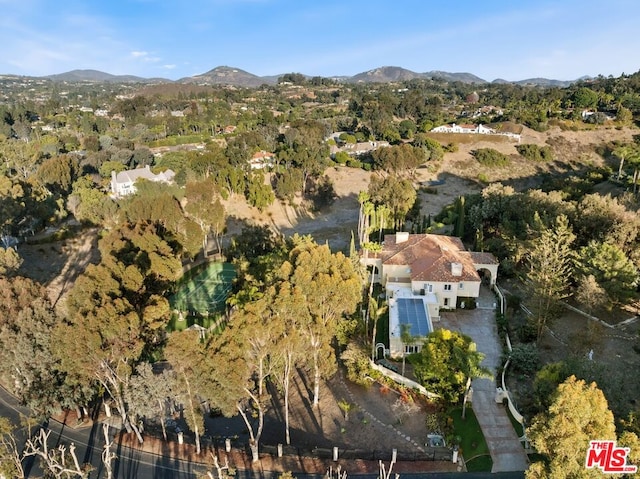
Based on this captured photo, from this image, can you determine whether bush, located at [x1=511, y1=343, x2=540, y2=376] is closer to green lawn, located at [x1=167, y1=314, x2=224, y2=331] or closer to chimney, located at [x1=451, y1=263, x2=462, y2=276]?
chimney, located at [x1=451, y1=263, x2=462, y2=276]

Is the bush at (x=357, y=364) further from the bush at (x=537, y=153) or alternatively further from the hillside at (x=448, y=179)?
the bush at (x=537, y=153)

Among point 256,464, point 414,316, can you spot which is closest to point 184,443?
point 256,464

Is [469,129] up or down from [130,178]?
up

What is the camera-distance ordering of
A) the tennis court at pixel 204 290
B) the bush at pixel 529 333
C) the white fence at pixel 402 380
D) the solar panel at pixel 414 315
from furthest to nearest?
the tennis court at pixel 204 290
the bush at pixel 529 333
the solar panel at pixel 414 315
the white fence at pixel 402 380

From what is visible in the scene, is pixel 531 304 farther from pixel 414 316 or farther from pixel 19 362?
pixel 19 362

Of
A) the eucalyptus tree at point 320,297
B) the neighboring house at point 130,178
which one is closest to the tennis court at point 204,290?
the eucalyptus tree at point 320,297

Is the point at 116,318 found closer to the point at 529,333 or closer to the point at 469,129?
the point at 529,333

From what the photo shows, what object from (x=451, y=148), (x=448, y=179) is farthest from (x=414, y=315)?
(x=451, y=148)
